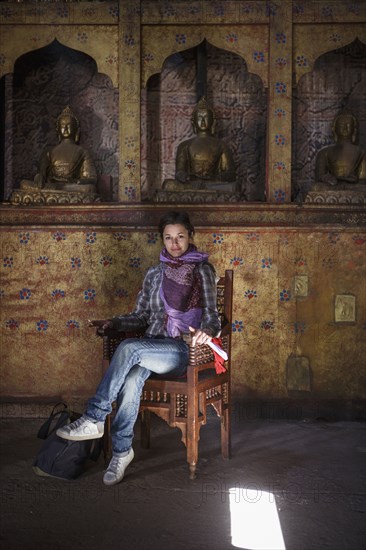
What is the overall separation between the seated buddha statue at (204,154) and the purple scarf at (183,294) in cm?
212

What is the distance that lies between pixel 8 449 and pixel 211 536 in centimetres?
190

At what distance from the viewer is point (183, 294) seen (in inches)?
152

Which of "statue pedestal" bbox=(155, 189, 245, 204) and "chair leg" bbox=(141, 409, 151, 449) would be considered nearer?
"chair leg" bbox=(141, 409, 151, 449)

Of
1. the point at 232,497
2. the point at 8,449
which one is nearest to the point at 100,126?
the point at 8,449

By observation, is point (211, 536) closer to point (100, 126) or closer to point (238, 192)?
point (238, 192)

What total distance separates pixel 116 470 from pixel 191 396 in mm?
578

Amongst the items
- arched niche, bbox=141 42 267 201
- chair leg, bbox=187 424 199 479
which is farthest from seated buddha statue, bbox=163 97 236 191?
chair leg, bbox=187 424 199 479

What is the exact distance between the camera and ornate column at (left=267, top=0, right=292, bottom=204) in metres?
5.30

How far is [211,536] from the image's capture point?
2.76 meters

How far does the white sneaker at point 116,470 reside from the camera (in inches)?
134

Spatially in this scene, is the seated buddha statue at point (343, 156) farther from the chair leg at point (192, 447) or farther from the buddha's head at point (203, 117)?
the chair leg at point (192, 447)

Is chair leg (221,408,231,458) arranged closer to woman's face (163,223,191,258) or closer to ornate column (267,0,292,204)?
woman's face (163,223,191,258)

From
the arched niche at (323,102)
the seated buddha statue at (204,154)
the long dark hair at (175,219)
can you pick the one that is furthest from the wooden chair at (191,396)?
the arched niche at (323,102)

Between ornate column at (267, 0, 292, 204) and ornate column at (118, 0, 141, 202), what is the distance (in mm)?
1144
